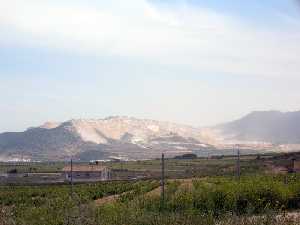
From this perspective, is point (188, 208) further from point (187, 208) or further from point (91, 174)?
point (91, 174)

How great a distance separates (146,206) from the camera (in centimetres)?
1568

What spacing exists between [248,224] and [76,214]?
3266mm

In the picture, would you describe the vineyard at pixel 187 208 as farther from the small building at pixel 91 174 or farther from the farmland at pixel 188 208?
the small building at pixel 91 174

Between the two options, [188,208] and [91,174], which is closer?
[188,208]

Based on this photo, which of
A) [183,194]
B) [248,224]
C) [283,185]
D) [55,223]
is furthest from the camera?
[283,185]

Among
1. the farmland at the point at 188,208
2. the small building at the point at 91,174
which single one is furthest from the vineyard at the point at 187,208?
the small building at the point at 91,174

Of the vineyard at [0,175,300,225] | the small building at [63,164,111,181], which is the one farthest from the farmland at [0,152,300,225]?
the small building at [63,164,111,181]

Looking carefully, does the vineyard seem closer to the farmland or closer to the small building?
the farmland

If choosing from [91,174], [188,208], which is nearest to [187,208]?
[188,208]

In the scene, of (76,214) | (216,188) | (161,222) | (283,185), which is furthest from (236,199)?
(76,214)

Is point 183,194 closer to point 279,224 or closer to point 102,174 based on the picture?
point 279,224

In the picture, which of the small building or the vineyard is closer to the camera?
the vineyard

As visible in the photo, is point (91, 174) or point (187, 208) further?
point (91, 174)

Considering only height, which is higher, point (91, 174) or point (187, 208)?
point (187, 208)
